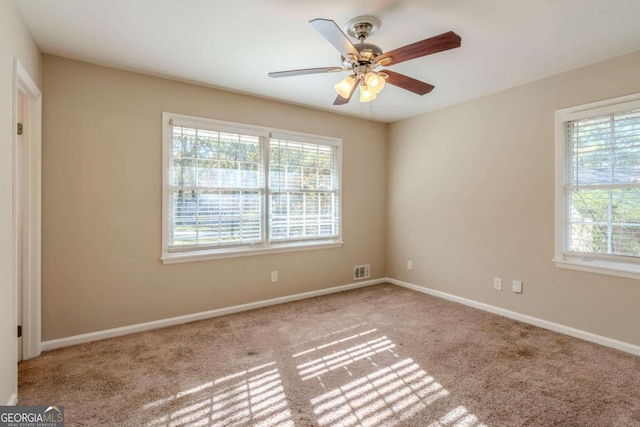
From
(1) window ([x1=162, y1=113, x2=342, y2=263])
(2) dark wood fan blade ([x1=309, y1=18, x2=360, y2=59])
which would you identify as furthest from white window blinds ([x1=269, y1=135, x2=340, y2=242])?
(2) dark wood fan blade ([x1=309, y1=18, x2=360, y2=59])

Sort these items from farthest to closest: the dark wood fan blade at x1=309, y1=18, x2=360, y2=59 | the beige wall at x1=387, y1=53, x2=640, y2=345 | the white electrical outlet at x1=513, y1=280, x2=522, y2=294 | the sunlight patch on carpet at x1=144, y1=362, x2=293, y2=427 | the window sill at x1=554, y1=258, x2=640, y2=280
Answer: the white electrical outlet at x1=513, y1=280, x2=522, y2=294
the beige wall at x1=387, y1=53, x2=640, y2=345
the window sill at x1=554, y1=258, x2=640, y2=280
the sunlight patch on carpet at x1=144, y1=362, x2=293, y2=427
the dark wood fan blade at x1=309, y1=18, x2=360, y2=59

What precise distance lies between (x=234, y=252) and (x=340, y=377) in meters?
1.91

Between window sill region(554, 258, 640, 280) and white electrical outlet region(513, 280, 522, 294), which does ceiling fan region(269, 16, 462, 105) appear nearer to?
window sill region(554, 258, 640, 280)

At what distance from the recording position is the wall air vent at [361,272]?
188 inches

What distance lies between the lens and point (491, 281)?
12.3 ft

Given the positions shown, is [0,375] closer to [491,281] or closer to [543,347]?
[543,347]

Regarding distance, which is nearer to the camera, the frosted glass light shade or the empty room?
the empty room

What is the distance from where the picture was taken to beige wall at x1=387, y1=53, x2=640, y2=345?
2918 millimetres

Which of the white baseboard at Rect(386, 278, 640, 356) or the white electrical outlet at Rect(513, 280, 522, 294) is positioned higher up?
the white electrical outlet at Rect(513, 280, 522, 294)

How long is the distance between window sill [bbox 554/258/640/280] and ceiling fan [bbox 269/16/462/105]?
2.23 metres

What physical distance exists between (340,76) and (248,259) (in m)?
2.28

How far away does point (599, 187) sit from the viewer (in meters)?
2.96

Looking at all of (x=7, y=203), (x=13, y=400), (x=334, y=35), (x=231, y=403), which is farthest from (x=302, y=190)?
(x=13, y=400)

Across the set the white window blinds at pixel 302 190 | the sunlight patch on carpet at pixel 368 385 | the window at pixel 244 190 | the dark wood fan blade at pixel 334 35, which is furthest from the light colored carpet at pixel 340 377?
the dark wood fan blade at pixel 334 35
